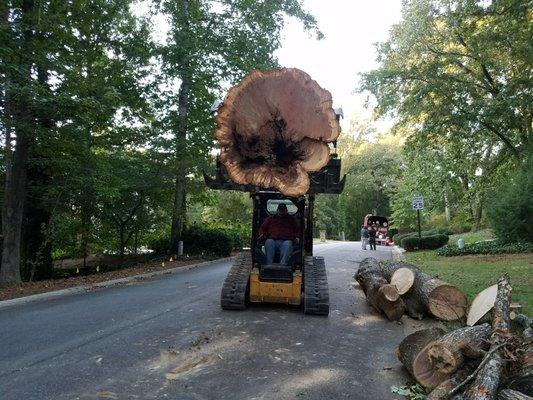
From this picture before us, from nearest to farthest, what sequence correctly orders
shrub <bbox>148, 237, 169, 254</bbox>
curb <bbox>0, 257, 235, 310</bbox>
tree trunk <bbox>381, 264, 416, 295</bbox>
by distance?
tree trunk <bbox>381, 264, 416, 295</bbox>, curb <bbox>0, 257, 235, 310</bbox>, shrub <bbox>148, 237, 169, 254</bbox>

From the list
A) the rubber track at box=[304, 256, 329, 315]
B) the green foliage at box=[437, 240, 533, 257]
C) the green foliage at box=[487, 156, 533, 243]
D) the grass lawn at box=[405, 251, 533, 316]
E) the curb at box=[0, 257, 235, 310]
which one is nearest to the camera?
the rubber track at box=[304, 256, 329, 315]

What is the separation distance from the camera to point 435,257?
1764cm

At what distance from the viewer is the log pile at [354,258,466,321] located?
689 centimetres

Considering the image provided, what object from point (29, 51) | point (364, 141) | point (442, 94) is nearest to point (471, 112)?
point (442, 94)

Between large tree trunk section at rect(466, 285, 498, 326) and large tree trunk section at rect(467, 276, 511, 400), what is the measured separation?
0.88m

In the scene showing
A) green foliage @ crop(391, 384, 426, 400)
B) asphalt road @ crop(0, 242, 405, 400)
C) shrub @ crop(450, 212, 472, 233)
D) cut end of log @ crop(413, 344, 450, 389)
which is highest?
shrub @ crop(450, 212, 472, 233)

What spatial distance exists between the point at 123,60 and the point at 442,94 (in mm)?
13539

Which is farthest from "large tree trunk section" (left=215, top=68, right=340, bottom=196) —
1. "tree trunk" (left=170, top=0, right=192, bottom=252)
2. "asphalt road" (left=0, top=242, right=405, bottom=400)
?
"tree trunk" (left=170, top=0, right=192, bottom=252)

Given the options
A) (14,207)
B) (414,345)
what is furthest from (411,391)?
(14,207)

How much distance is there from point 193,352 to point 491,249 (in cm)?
1505

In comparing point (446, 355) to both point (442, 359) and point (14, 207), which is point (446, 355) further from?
point (14, 207)

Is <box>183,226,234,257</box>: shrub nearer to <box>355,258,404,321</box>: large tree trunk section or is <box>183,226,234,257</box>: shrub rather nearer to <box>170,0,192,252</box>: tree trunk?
<box>170,0,192,252</box>: tree trunk

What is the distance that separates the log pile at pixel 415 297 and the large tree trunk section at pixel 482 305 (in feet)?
2.70

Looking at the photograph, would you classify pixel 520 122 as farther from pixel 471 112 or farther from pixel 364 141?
A: pixel 364 141
